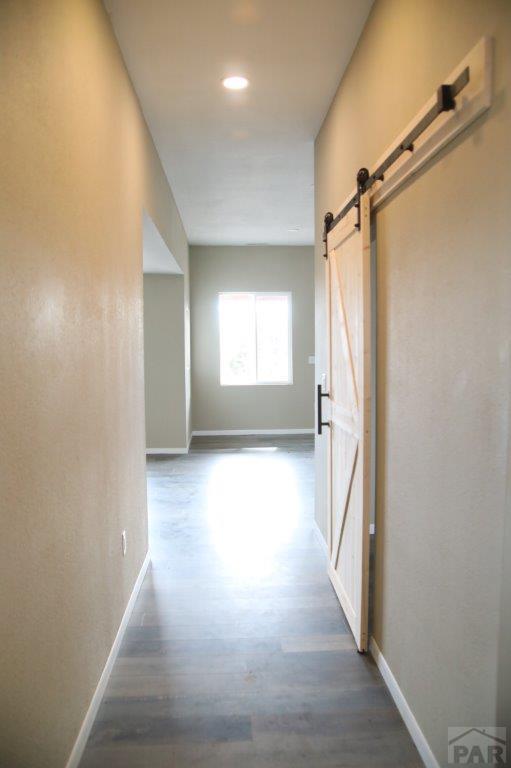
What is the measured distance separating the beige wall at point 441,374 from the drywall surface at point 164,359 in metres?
4.80

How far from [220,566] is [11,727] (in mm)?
2230

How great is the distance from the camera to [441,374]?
161cm

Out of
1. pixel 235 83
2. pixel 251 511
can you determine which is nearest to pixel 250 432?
pixel 251 511

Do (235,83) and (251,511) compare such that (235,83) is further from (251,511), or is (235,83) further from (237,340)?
(237,340)

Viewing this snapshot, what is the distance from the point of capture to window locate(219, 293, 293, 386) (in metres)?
8.52

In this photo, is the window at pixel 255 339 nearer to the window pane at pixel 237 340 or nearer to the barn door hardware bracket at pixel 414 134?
the window pane at pixel 237 340

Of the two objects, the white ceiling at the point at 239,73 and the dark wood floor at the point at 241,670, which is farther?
the white ceiling at the point at 239,73

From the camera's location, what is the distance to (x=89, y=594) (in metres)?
2.02

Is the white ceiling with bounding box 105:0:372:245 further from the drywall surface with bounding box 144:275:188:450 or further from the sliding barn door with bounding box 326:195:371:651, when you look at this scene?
the drywall surface with bounding box 144:275:188:450

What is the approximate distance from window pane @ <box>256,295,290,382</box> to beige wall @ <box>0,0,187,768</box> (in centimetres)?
584

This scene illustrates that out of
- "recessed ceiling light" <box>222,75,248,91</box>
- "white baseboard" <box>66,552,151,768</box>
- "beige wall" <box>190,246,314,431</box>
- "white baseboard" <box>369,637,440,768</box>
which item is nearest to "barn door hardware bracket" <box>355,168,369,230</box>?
"recessed ceiling light" <box>222,75,248,91</box>

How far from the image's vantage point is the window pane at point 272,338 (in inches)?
336

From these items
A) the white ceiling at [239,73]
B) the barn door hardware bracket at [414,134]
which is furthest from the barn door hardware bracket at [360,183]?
the white ceiling at [239,73]

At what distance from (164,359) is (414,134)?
559 centimetres
